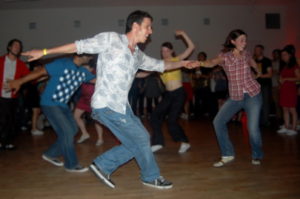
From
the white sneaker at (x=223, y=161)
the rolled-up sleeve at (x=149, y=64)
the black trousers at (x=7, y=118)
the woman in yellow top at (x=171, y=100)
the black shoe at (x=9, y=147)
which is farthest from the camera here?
the black shoe at (x=9, y=147)

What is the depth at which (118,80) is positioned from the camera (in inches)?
80.4

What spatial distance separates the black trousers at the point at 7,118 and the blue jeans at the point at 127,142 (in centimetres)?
235

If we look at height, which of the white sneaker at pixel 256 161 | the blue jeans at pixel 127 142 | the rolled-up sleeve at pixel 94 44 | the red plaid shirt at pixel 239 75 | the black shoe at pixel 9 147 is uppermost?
the rolled-up sleeve at pixel 94 44

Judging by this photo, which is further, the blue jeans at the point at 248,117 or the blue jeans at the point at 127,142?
the blue jeans at the point at 248,117

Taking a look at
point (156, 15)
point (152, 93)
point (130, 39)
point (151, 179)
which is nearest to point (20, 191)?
point (151, 179)

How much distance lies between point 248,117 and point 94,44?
1.95 m

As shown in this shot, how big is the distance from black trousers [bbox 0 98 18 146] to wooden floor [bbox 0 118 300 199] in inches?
10.6

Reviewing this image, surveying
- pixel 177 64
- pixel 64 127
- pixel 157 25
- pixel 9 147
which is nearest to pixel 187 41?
pixel 177 64

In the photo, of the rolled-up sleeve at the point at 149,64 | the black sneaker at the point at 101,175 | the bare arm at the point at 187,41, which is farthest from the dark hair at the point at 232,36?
the black sneaker at the point at 101,175

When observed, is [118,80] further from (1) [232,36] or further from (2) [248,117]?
(2) [248,117]

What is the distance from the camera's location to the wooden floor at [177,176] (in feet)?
7.54

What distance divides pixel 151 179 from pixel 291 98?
3611 millimetres

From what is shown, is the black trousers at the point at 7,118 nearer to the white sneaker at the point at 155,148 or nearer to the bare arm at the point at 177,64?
the white sneaker at the point at 155,148

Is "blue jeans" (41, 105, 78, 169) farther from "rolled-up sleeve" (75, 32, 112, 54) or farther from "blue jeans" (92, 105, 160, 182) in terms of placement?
"rolled-up sleeve" (75, 32, 112, 54)
